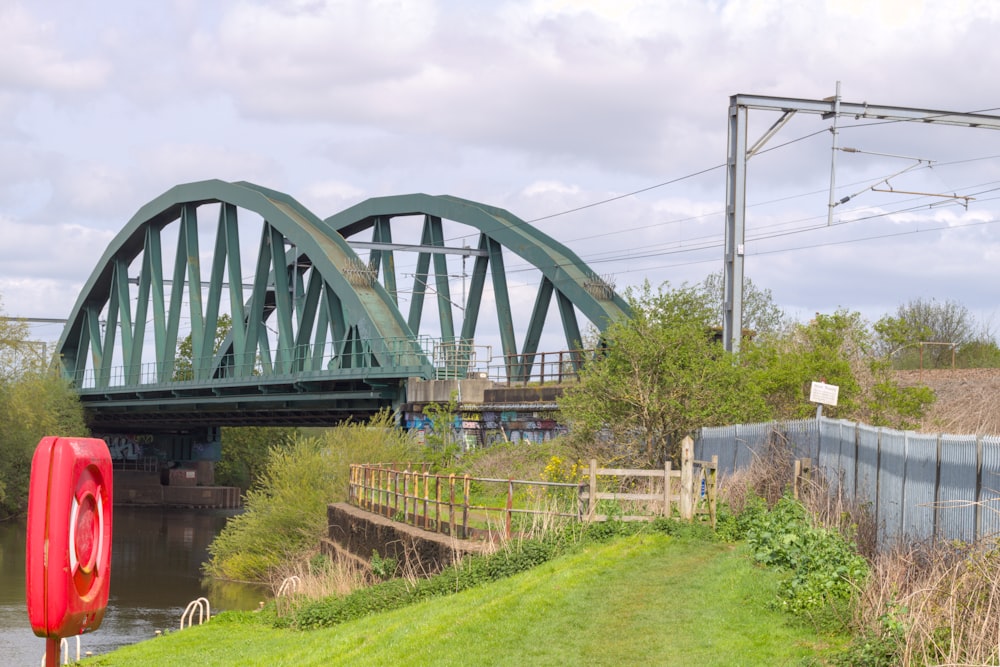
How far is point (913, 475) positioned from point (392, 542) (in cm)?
1435

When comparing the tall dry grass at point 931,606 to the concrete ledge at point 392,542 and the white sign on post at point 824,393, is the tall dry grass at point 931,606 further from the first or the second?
the concrete ledge at point 392,542

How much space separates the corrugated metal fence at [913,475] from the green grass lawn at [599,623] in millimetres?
1702

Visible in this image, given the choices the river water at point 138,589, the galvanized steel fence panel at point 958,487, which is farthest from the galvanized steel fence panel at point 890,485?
the river water at point 138,589

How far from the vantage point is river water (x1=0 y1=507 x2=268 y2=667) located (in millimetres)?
31812

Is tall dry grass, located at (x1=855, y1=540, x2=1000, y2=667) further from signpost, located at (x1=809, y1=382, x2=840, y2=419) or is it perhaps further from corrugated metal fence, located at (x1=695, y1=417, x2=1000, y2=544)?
signpost, located at (x1=809, y1=382, x2=840, y2=419)

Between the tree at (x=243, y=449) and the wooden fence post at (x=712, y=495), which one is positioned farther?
the tree at (x=243, y=449)

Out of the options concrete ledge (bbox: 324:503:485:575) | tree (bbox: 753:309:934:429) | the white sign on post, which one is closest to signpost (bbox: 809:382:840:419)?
the white sign on post

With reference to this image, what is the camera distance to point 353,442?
41.7 meters

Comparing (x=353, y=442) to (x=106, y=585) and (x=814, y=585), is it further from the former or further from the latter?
(x=106, y=585)

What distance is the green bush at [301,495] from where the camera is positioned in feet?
132

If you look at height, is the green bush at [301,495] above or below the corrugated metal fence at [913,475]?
below

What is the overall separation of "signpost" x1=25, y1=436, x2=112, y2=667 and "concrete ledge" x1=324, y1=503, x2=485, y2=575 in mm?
13550

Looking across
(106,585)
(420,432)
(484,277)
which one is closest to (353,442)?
(420,432)

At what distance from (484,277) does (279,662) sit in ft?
121
